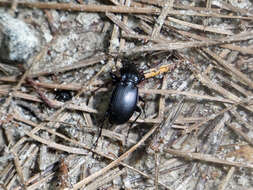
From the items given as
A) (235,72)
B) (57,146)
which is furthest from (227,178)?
(57,146)

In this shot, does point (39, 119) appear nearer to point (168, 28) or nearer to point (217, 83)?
point (168, 28)

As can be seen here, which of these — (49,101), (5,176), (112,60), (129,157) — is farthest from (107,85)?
(5,176)

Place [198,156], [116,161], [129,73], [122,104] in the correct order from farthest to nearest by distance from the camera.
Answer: [198,156]
[116,161]
[129,73]
[122,104]

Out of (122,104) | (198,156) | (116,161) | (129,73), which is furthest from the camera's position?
(198,156)

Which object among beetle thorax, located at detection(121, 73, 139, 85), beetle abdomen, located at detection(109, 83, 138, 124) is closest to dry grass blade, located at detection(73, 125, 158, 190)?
beetle abdomen, located at detection(109, 83, 138, 124)

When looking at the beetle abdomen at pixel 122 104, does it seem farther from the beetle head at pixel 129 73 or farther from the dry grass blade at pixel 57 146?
the dry grass blade at pixel 57 146

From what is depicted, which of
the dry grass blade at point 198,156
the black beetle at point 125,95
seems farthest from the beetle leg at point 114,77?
the dry grass blade at point 198,156

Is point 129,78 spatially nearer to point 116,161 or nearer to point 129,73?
point 129,73

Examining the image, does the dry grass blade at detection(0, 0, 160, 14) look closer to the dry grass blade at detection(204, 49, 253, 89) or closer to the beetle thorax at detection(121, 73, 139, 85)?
the beetle thorax at detection(121, 73, 139, 85)
